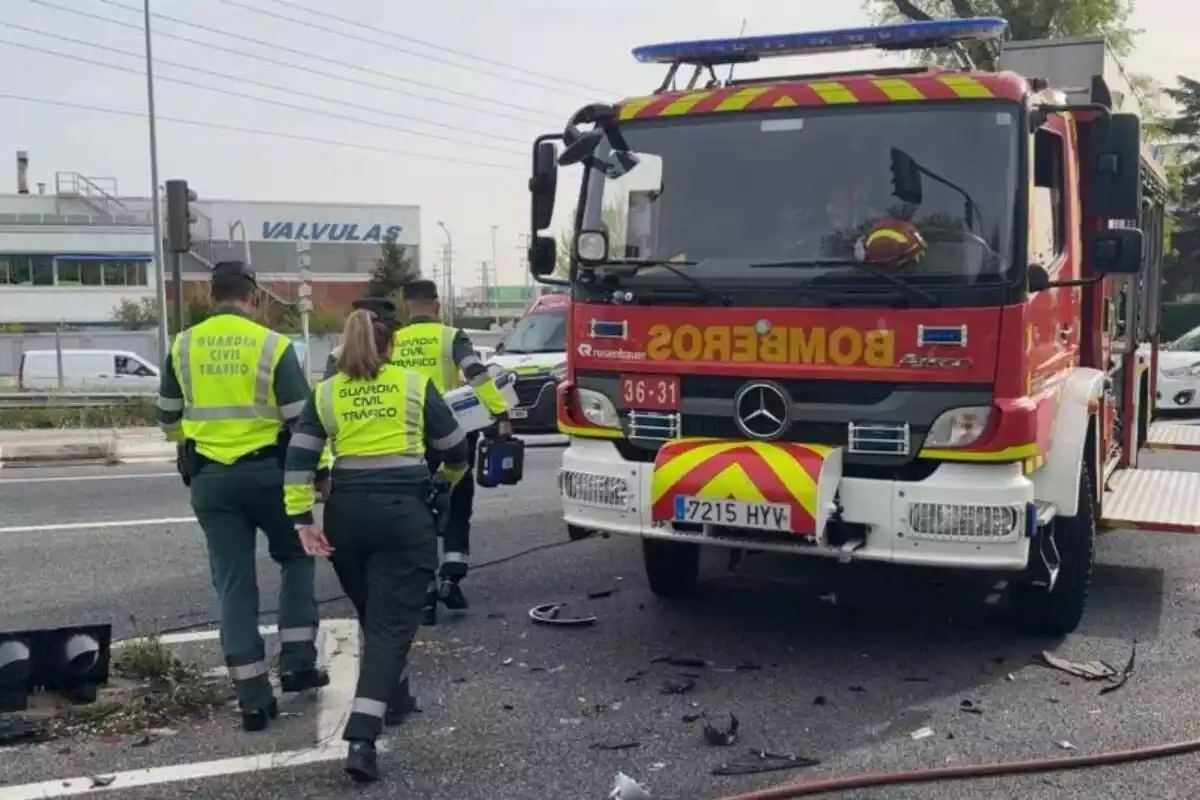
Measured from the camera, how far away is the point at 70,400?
20.2 meters

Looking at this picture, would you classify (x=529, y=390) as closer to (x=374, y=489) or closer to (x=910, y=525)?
(x=910, y=525)

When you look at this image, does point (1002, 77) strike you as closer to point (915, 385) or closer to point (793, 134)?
point (793, 134)

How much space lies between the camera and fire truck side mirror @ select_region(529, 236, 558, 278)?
6.58 metres

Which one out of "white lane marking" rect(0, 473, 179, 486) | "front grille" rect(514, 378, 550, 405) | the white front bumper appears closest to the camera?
the white front bumper

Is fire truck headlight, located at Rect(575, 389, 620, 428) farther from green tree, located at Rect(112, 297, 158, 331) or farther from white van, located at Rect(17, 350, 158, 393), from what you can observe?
green tree, located at Rect(112, 297, 158, 331)

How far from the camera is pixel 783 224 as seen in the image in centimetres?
564

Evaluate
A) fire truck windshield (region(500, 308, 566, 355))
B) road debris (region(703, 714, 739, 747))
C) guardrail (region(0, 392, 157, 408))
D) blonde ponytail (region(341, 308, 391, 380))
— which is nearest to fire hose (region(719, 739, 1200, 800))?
road debris (region(703, 714, 739, 747))

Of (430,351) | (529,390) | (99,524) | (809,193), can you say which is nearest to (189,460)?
(430,351)

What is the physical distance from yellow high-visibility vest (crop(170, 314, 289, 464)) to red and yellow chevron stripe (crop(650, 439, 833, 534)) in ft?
5.75

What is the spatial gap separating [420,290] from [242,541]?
2138 millimetres

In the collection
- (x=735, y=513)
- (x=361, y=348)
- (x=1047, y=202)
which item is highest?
(x=1047, y=202)

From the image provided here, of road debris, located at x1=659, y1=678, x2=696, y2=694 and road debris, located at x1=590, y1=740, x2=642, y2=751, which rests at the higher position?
road debris, located at x1=659, y1=678, x2=696, y2=694

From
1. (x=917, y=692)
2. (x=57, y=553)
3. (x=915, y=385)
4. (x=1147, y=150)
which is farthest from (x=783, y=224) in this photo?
(x=57, y=553)

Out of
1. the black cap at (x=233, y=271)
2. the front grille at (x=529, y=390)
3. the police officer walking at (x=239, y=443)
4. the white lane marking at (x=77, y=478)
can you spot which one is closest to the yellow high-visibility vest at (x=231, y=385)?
the police officer walking at (x=239, y=443)
